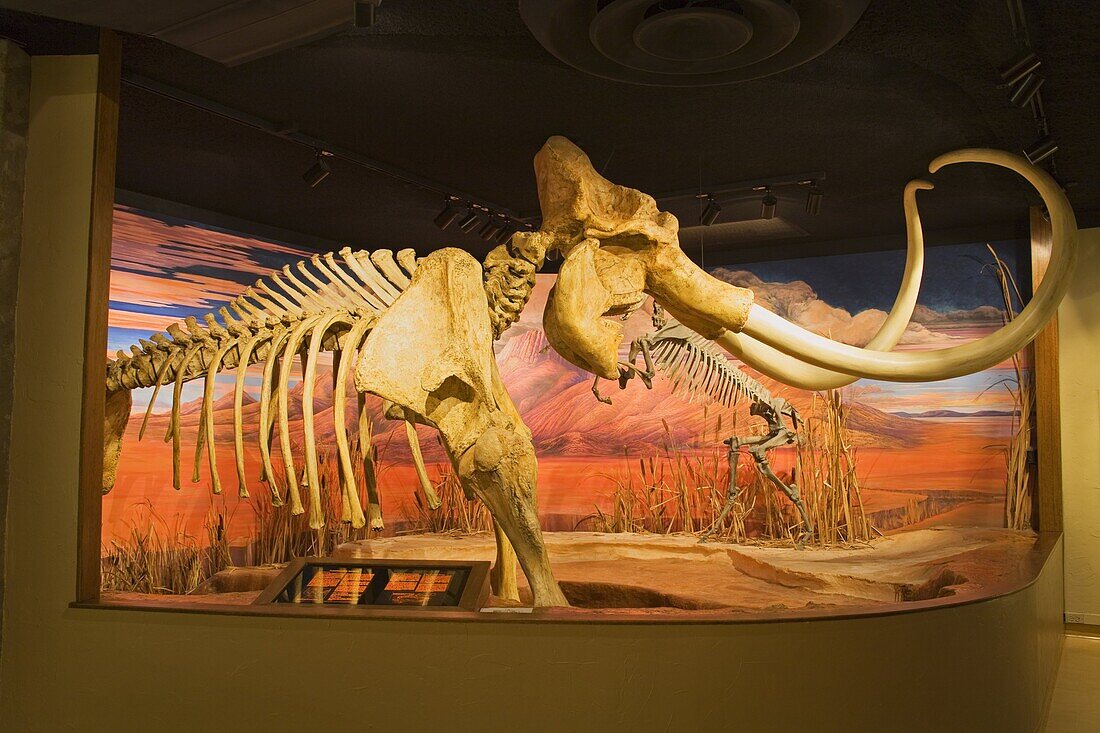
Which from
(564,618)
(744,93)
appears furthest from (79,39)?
(744,93)

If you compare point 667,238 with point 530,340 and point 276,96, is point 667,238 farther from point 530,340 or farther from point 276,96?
point 530,340

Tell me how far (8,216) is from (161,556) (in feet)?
8.97

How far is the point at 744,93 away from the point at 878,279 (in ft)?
8.99

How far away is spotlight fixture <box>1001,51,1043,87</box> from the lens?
10.7ft

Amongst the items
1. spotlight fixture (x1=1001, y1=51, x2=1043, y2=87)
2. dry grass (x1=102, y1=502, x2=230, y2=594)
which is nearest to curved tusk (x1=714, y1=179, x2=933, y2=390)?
spotlight fixture (x1=1001, y1=51, x2=1043, y2=87)

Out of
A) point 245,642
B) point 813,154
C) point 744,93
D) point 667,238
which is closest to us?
point 245,642

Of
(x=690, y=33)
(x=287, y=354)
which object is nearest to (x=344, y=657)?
(x=287, y=354)

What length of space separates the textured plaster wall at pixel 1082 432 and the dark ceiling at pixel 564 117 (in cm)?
52

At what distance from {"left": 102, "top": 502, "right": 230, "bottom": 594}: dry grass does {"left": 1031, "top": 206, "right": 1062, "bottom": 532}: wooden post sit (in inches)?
205

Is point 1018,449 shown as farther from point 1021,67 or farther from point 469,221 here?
point 469,221

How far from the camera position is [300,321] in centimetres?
339

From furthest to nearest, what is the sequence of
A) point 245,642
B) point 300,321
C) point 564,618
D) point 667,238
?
point 300,321 → point 667,238 → point 245,642 → point 564,618

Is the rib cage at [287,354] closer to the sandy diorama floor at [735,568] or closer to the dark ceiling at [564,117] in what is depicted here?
the sandy diorama floor at [735,568]

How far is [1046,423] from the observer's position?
219 inches
